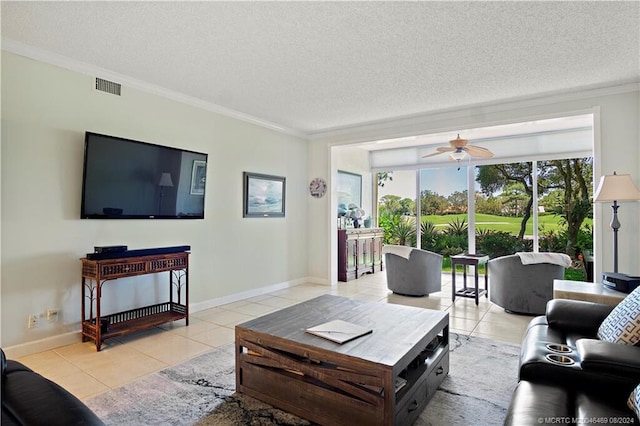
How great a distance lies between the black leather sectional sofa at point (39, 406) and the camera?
883mm

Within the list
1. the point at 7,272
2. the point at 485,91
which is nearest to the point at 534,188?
the point at 485,91

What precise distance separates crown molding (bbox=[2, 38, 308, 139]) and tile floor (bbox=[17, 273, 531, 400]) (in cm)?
261

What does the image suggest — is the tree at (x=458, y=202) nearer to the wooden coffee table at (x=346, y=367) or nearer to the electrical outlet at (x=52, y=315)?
the wooden coffee table at (x=346, y=367)

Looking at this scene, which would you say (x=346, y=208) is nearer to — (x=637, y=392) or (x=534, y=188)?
(x=534, y=188)

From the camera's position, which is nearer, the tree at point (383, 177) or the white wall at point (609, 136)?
the white wall at point (609, 136)

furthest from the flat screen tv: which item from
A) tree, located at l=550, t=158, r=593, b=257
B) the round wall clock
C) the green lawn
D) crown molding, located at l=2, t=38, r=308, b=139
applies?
tree, located at l=550, t=158, r=593, b=257

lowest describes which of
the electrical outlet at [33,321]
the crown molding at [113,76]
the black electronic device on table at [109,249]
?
the electrical outlet at [33,321]

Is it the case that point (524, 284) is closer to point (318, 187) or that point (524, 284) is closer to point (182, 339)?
point (318, 187)

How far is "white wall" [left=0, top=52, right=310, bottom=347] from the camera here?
2.97 meters

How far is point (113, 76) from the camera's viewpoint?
11.8 feet

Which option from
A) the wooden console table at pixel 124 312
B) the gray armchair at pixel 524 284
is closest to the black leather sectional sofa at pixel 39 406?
the wooden console table at pixel 124 312

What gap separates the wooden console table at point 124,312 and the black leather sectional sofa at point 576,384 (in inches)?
126

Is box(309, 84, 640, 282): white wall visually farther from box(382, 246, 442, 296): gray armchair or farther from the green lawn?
the green lawn

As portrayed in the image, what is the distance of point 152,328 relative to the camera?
3795mm
